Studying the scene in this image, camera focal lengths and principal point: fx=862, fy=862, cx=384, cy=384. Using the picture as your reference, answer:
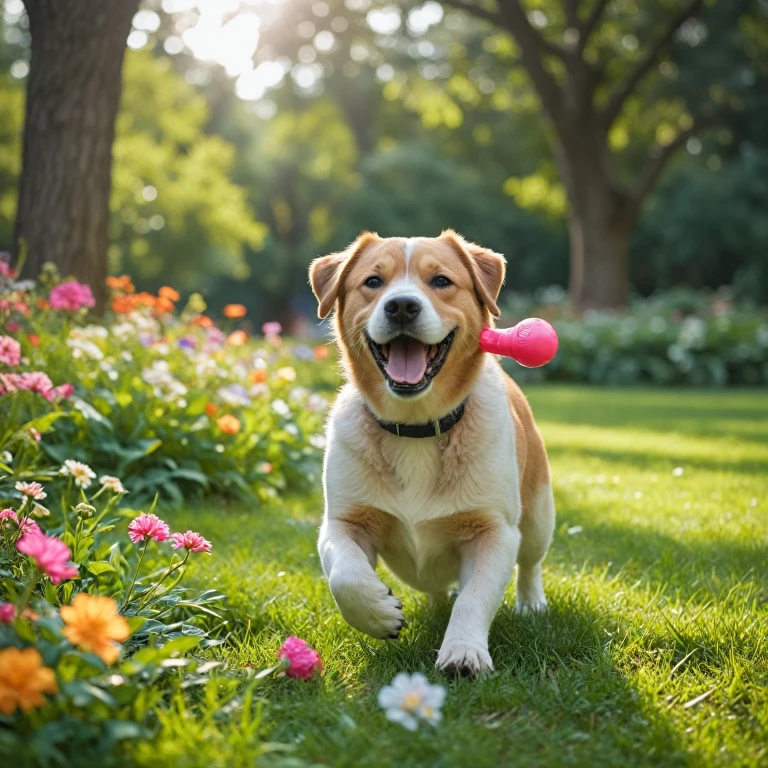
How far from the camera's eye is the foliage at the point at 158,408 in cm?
489

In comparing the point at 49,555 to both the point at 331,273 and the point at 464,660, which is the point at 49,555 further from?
the point at 331,273

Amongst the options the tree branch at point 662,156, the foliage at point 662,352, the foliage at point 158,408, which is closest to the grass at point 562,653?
the foliage at point 158,408

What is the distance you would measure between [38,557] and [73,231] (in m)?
5.14

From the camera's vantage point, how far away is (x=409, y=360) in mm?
3516

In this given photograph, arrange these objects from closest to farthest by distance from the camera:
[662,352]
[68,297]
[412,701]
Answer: [412,701]
[68,297]
[662,352]

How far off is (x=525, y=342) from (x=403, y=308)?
54 centimetres

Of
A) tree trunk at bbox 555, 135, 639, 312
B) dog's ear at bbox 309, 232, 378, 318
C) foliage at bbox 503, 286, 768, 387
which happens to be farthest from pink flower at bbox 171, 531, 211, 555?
tree trunk at bbox 555, 135, 639, 312

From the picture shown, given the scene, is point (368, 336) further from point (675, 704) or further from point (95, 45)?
point (95, 45)

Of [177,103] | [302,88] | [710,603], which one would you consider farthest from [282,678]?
[302,88]

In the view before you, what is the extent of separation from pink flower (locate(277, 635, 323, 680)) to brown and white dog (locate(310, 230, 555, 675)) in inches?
10.6

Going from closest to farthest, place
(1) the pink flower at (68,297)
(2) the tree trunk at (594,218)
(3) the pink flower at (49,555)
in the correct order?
(3) the pink flower at (49,555) < (1) the pink flower at (68,297) < (2) the tree trunk at (594,218)

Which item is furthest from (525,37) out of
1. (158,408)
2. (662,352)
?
(158,408)

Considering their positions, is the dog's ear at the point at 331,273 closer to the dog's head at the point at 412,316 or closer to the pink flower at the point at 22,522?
the dog's head at the point at 412,316

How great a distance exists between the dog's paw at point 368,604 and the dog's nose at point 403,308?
1.03 meters
